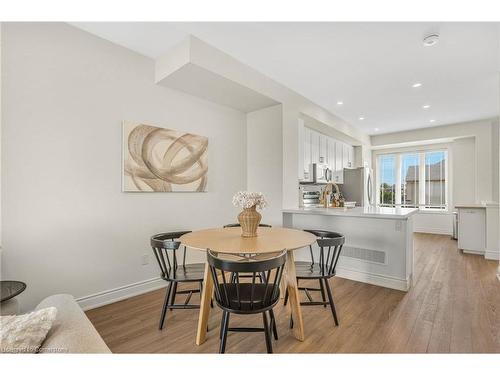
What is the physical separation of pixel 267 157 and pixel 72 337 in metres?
3.20

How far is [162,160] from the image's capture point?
2.93m

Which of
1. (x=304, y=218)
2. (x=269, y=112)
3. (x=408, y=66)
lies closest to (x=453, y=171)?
(x=408, y=66)

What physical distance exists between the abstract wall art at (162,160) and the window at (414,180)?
5.89 meters

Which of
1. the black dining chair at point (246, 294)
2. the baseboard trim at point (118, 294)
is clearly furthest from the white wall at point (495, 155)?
the baseboard trim at point (118, 294)

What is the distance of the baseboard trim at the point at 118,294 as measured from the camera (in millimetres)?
2404

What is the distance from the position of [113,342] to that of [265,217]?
2449 mm

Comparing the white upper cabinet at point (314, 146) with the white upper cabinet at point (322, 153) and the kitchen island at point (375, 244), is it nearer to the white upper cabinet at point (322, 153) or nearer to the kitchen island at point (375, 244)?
the white upper cabinet at point (322, 153)

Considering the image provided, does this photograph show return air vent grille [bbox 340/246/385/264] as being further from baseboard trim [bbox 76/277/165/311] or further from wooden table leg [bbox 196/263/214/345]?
baseboard trim [bbox 76/277/165/311]

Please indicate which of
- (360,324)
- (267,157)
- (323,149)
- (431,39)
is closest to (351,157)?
(323,149)

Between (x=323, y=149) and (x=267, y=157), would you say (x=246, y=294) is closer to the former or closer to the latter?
(x=267, y=157)

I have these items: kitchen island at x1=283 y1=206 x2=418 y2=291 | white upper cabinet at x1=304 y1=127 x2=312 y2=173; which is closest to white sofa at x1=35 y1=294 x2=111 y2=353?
kitchen island at x1=283 y1=206 x2=418 y2=291

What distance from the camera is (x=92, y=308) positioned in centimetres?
242

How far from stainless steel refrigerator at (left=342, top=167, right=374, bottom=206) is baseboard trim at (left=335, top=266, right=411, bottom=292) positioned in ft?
8.26
